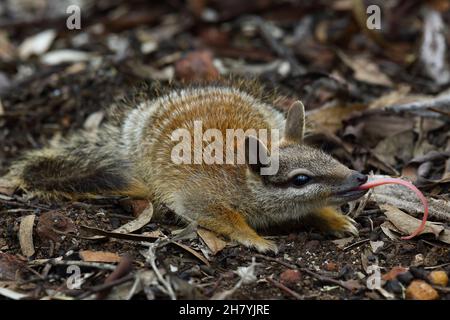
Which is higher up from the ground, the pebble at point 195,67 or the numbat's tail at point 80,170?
the pebble at point 195,67

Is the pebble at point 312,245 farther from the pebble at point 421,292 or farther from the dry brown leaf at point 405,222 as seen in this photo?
the pebble at point 421,292

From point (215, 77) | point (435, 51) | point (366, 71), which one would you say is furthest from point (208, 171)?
point (435, 51)

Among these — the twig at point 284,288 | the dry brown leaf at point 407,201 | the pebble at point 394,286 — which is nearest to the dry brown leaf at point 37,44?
the dry brown leaf at point 407,201

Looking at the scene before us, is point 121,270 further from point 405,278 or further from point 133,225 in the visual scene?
point 405,278
